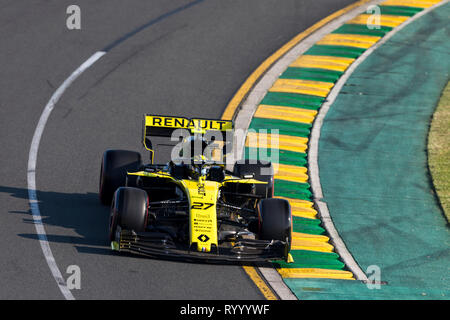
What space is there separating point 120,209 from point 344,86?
9648 millimetres

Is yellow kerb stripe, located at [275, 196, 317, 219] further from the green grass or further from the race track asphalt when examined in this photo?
the race track asphalt

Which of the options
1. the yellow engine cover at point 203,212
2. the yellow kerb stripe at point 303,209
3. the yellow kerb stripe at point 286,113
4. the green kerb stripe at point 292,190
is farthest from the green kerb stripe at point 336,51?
the yellow engine cover at point 203,212

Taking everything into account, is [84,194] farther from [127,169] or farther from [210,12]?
[210,12]

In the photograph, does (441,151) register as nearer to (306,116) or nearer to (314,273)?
(306,116)

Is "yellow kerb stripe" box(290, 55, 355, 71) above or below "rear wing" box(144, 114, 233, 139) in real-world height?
above

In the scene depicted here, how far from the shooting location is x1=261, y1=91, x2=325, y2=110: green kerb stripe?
20.5 meters

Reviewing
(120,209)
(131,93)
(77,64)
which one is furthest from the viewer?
(77,64)

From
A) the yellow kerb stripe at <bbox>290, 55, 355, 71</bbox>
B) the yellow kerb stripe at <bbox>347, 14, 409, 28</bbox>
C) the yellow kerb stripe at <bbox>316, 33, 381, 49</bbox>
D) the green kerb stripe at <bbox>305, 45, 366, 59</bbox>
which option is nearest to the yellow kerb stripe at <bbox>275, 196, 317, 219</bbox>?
the yellow kerb stripe at <bbox>290, 55, 355, 71</bbox>

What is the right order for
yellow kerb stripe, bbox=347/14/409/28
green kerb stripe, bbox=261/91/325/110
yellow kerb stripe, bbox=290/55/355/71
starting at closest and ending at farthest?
green kerb stripe, bbox=261/91/325/110, yellow kerb stripe, bbox=290/55/355/71, yellow kerb stripe, bbox=347/14/409/28

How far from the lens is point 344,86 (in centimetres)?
2145

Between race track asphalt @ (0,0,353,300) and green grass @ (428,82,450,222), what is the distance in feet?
15.2

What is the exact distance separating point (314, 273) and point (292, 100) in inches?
301

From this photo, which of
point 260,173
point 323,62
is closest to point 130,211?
point 260,173
